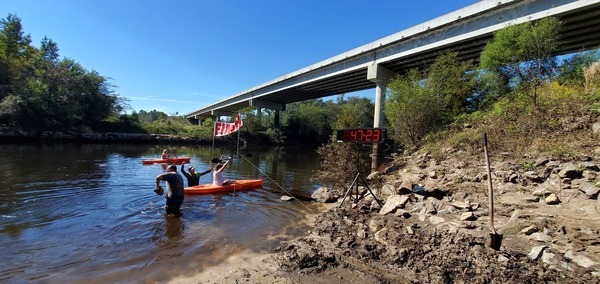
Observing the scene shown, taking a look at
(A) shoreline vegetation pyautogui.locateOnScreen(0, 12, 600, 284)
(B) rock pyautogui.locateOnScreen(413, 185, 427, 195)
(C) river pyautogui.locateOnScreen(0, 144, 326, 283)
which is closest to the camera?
(A) shoreline vegetation pyautogui.locateOnScreen(0, 12, 600, 284)

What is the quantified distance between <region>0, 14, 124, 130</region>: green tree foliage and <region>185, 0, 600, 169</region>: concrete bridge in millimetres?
32651

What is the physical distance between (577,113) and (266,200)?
34.0ft

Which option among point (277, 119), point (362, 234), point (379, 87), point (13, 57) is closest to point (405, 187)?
point (362, 234)

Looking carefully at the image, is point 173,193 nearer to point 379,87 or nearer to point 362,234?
point 362,234

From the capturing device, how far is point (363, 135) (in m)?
8.35

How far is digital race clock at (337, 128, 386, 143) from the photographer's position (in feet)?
26.2

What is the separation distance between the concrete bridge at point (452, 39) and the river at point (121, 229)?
1423 centimetres

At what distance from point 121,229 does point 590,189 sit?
9985 millimetres

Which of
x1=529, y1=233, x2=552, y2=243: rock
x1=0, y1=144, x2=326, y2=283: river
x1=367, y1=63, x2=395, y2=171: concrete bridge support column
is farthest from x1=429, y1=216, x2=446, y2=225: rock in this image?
x1=367, y1=63, x2=395, y2=171: concrete bridge support column

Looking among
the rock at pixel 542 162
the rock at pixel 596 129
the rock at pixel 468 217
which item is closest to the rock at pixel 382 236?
the rock at pixel 468 217

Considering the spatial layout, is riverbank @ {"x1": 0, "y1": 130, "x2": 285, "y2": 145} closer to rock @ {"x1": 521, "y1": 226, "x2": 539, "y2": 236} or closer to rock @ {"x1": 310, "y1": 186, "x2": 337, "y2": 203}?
rock @ {"x1": 310, "y1": 186, "x2": 337, "y2": 203}

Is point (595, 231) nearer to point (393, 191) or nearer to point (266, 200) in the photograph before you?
point (393, 191)

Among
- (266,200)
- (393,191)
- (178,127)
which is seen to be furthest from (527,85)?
(178,127)

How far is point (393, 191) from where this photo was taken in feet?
27.7
